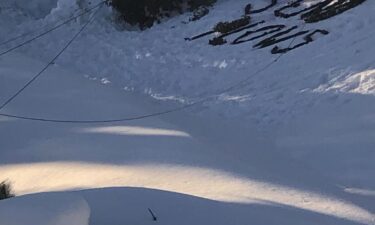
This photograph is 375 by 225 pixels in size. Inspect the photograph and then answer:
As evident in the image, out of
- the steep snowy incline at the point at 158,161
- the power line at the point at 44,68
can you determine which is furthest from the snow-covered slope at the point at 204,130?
the power line at the point at 44,68

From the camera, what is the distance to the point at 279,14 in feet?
41.2

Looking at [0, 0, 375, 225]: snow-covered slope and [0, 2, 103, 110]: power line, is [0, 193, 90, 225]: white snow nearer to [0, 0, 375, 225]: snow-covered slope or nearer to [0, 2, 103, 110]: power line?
[0, 0, 375, 225]: snow-covered slope

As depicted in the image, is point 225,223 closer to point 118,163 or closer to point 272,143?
point 118,163

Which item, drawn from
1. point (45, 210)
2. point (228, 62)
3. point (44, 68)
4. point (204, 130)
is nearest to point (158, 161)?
point (204, 130)

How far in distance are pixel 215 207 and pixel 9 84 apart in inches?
287

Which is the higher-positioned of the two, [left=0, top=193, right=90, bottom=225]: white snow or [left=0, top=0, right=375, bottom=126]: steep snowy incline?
[left=0, top=193, right=90, bottom=225]: white snow

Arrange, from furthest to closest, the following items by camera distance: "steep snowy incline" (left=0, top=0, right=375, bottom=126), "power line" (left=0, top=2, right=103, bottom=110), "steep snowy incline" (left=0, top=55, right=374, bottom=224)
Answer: "power line" (left=0, top=2, right=103, bottom=110), "steep snowy incline" (left=0, top=0, right=375, bottom=126), "steep snowy incline" (left=0, top=55, right=374, bottom=224)

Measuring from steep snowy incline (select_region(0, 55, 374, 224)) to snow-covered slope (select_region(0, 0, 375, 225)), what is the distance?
0.07ft

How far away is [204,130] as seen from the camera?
8.54 meters

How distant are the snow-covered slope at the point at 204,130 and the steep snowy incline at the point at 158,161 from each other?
21 mm

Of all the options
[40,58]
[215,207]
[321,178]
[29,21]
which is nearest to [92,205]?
[215,207]

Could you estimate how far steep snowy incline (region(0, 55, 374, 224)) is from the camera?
18.8ft

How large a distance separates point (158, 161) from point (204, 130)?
177cm

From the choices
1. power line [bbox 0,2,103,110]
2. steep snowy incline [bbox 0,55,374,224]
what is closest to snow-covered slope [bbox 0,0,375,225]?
steep snowy incline [bbox 0,55,374,224]
